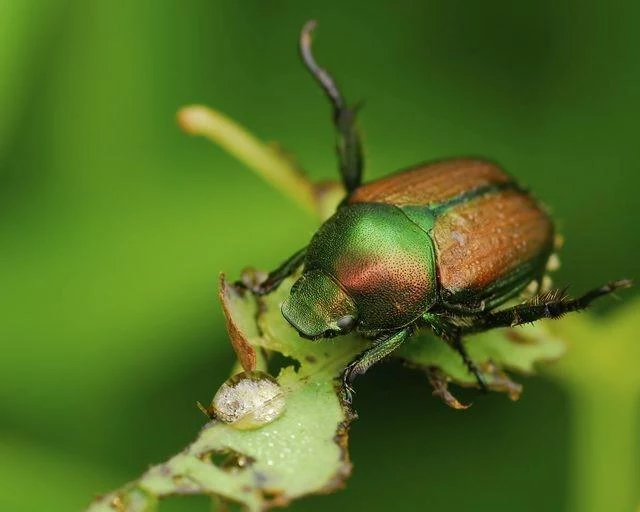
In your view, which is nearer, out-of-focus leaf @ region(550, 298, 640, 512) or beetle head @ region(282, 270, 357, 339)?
beetle head @ region(282, 270, 357, 339)

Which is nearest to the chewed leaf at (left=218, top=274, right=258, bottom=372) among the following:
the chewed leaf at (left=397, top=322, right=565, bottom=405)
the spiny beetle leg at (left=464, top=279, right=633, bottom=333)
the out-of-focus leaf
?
the chewed leaf at (left=397, top=322, right=565, bottom=405)

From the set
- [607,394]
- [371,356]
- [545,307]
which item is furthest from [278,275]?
[607,394]

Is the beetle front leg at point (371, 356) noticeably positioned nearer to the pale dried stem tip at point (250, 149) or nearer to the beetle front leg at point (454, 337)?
the beetle front leg at point (454, 337)

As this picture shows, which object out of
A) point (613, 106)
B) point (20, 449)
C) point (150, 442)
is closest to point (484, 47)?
point (613, 106)

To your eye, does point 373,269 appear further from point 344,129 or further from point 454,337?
point 344,129

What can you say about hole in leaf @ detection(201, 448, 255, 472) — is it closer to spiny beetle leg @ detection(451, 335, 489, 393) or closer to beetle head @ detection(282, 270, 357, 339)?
beetle head @ detection(282, 270, 357, 339)

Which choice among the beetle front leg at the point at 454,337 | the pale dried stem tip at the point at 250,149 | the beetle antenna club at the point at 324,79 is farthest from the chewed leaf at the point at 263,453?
the beetle antenna club at the point at 324,79
